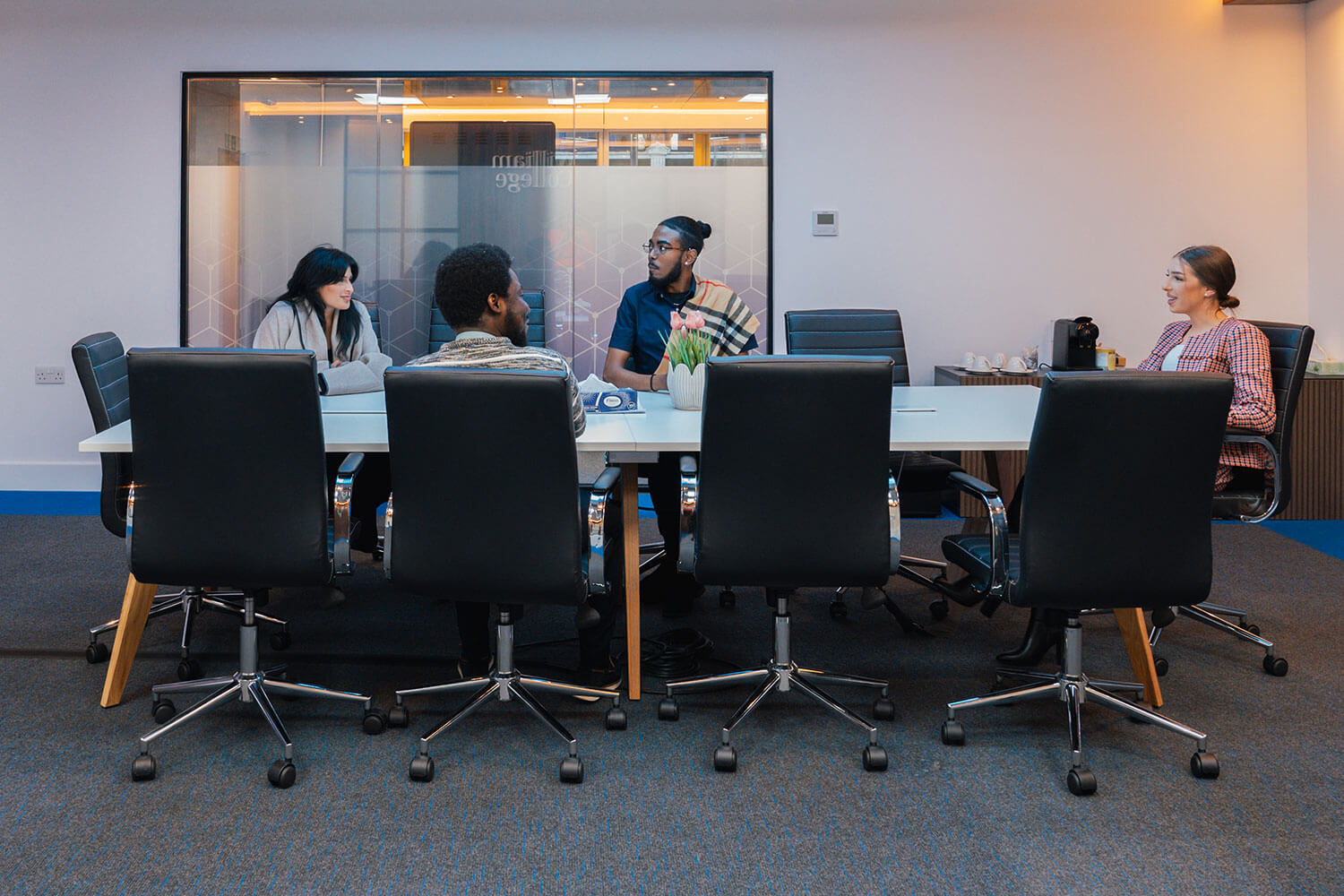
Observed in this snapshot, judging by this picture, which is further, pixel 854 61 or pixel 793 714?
pixel 854 61

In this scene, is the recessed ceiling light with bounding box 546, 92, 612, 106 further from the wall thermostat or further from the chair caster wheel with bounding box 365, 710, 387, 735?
the chair caster wheel with bounding box 365, 710, 387, 735

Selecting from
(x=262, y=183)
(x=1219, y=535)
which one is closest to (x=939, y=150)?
(x=1219, y=535)

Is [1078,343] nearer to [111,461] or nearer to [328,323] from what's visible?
[328,323]

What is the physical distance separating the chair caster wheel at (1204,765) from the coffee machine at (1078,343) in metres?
3.40

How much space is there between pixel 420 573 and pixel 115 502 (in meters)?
1.30

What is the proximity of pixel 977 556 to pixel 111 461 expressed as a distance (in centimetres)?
250

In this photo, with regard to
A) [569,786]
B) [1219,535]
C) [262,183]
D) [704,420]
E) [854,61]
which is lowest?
[569,786]

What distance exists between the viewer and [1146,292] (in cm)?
599

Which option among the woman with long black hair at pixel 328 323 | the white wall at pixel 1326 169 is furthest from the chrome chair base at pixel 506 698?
the white wall at pixel 1326 169

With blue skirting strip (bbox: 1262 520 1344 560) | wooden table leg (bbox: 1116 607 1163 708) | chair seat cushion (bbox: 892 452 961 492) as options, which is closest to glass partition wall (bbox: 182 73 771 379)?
chair seat cushion (bbox: 892 452 961 492)

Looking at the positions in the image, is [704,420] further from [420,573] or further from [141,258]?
[141,258]

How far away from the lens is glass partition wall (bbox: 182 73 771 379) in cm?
591

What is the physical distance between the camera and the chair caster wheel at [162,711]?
2902 mm

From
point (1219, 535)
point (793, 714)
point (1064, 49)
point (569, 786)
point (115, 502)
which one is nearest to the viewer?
point (569, 786)
